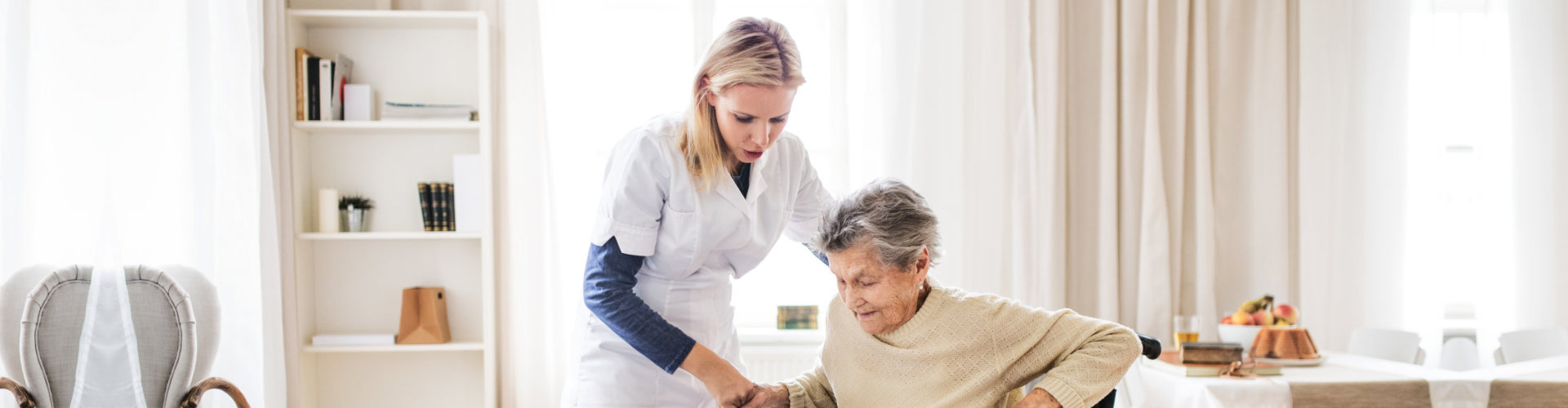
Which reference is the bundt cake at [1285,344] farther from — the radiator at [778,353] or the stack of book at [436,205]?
the stack of book at [436,205]

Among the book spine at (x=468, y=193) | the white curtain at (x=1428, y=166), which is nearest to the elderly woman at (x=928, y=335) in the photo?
the book spine at (x=468, y=193)

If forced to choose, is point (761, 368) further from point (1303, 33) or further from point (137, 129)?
point (1303, 33)

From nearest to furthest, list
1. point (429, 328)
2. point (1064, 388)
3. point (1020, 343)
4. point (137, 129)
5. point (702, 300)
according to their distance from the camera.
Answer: point (1064, 388) → point (1020, 343) → point (702, 300) → point (137, 129) → point (429, 328)

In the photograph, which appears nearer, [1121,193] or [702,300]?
[702,300]

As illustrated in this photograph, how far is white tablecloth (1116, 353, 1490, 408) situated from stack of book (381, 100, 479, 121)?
2232mm

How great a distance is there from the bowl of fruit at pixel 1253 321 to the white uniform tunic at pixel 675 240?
1.64 meters

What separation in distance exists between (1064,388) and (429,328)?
2.41 metres

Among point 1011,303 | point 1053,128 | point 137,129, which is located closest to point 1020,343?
point 1011,303

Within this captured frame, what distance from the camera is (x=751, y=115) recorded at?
4.61ft

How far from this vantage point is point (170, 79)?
2385 millimetres

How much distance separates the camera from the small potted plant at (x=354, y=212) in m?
3.19

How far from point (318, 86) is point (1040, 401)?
Answer: 2663mm

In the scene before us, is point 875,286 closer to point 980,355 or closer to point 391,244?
point 980,355

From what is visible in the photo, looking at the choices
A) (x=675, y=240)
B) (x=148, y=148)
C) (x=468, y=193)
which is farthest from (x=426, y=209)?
(x=675, y=240)
